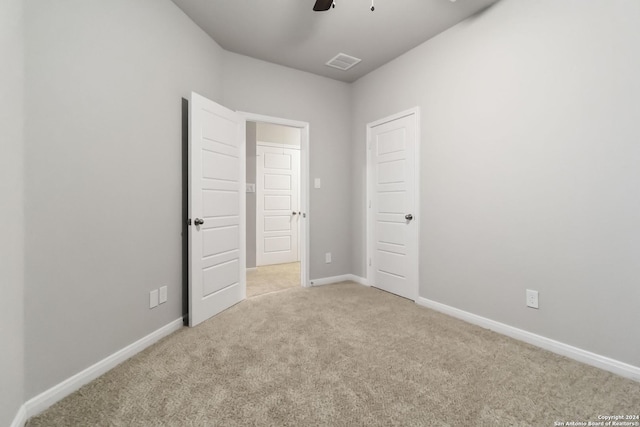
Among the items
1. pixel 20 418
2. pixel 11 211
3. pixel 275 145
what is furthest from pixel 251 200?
pixel 20 418

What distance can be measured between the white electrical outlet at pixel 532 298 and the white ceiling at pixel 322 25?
2362 millimetres

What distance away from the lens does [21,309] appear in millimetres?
1338

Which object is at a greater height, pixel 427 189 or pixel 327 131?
pixel 327 131

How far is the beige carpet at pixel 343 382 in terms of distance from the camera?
54.0 inches

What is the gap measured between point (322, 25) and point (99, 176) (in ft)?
7.34

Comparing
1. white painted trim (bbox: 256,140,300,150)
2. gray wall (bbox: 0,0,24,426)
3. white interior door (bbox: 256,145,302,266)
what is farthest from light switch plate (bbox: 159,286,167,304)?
white painted trim (bbox: 256,140,300,150)

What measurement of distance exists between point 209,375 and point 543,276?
2.41 m

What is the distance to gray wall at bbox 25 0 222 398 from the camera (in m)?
1.43

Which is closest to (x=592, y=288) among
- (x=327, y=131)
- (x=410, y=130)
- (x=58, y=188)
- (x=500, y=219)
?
(x=500, y=219)

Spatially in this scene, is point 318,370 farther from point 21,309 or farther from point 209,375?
point 21,309

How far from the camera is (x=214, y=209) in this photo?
2.66 metres

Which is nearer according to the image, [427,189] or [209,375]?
[209,375]

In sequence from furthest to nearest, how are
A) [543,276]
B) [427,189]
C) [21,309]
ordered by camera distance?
[427,189], [543,276], [21,309]

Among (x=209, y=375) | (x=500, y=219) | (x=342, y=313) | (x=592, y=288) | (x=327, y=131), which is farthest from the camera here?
(x=327, y=131)
